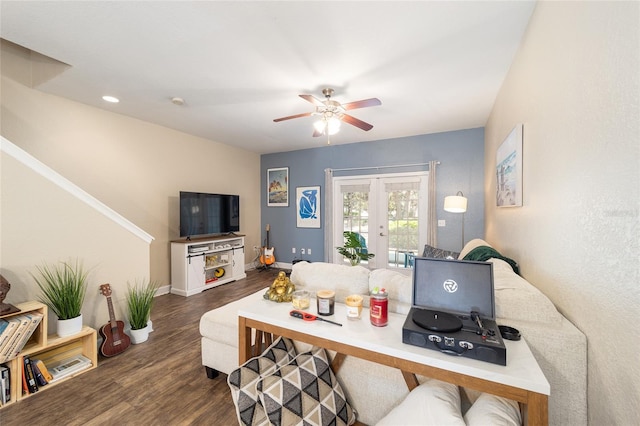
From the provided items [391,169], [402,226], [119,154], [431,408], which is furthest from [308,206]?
[431,408]

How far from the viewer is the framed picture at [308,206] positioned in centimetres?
542

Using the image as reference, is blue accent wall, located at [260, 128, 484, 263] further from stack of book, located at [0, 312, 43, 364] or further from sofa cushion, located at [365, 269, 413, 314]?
→ stack of book, located at [0, 312, 43, 364]

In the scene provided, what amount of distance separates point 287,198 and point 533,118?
4.58 m

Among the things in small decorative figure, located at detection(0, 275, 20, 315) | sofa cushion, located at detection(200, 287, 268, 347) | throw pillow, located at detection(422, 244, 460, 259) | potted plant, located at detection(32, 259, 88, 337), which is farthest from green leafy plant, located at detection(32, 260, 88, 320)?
throw pillow, located at detection(422, 244, 460, 259)

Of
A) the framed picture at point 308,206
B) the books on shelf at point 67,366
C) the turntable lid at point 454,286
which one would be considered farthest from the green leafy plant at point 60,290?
the framed picture at point 308,206

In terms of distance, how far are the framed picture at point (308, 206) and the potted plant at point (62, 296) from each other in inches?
149

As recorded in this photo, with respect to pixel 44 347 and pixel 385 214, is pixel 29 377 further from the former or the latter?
pixel 385 214

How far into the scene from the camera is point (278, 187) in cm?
581

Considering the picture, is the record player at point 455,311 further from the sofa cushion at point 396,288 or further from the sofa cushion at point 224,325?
the sofa cushion at point 224,325

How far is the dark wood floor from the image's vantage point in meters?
1.61

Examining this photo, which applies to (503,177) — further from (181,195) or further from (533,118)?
(181,195)

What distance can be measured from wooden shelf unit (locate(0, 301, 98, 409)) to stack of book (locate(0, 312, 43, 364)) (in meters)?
0.04

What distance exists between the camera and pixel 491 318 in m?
1.17

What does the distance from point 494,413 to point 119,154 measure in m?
4.48
